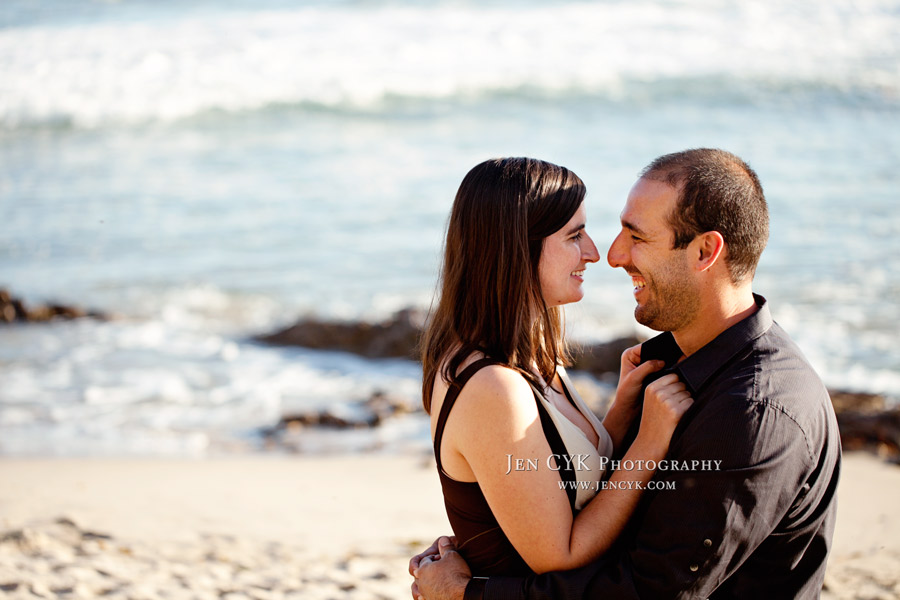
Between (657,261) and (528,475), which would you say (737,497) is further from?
(657,261)

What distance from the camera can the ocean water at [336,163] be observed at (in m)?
8.58

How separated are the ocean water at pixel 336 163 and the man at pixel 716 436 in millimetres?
4543

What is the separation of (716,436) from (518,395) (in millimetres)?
563

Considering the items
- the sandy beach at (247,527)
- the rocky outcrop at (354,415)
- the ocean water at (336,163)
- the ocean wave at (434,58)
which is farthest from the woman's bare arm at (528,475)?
the ocean wave at (434,58)

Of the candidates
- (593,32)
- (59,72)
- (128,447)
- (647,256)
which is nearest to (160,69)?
(59,72)

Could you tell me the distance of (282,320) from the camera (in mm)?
10273

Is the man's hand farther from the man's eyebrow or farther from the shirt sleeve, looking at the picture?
the man's eyebrow

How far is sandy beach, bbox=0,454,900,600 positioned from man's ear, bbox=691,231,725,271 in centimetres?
277

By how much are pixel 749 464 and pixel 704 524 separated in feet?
0.66

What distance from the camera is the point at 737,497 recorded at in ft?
7.86

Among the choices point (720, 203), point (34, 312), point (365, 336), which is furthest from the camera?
point (34, 312)

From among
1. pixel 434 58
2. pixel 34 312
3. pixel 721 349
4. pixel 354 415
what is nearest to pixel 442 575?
pixel 721 349

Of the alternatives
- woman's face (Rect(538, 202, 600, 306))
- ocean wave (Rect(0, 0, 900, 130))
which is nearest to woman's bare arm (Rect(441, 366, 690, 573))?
woman's face (Rect(538, 202, 600, 306))

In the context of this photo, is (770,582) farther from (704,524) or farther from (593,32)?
(593,32)
